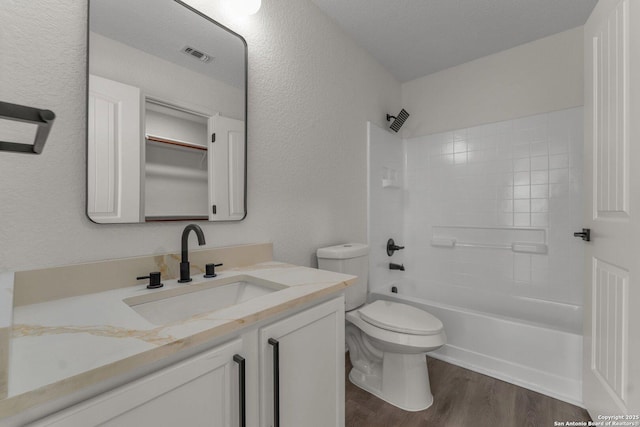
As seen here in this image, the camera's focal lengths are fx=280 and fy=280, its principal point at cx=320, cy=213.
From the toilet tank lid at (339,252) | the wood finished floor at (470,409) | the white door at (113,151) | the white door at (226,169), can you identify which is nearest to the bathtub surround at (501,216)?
the wood finished floor at (470,409)

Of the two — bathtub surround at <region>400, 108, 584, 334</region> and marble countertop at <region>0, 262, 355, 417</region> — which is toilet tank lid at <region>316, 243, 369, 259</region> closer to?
marble countertop at <region>0, 262, 355, 417</region>

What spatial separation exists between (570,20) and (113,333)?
2974 mm

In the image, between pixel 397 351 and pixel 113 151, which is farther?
pixel 397 351

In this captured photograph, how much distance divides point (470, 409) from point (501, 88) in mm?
2345

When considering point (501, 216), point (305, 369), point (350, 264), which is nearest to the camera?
point (305, 369)

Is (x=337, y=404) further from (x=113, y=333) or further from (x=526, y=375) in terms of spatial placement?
(x=526, y=375)

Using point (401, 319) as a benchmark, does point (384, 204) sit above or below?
above

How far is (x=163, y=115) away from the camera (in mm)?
1088

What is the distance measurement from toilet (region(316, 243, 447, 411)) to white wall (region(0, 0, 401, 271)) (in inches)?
8.8

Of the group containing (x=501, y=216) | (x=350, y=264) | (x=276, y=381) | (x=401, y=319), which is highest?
(x=501, y=216)

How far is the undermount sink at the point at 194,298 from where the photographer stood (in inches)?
35.2

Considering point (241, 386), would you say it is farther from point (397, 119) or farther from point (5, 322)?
point (397, 119)

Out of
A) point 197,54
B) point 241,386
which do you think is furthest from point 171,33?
point 241,386

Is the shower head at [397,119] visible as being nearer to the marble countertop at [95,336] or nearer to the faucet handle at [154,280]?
the marble countertop at [95,336]
